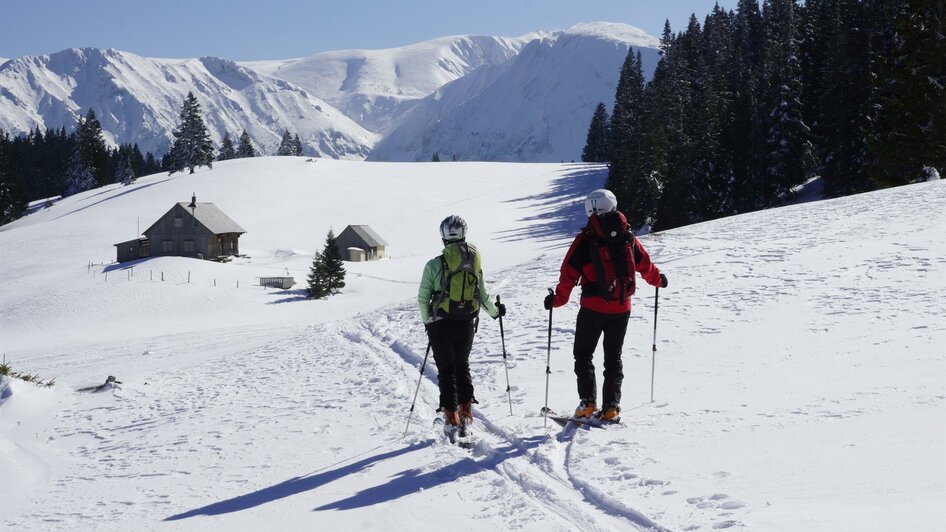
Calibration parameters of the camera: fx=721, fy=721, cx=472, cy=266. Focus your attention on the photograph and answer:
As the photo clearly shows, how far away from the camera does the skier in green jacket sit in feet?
25.1

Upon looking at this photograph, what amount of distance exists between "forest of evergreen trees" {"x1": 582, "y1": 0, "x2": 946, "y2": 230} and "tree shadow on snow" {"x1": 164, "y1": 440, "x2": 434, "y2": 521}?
30.9 m

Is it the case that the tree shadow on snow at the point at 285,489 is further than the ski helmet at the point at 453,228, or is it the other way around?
the ski helmet at the point at 453,228

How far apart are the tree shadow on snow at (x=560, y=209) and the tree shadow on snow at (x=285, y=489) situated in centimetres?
5237

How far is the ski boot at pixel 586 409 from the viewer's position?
7.83 m

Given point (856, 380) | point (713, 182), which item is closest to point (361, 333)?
point (856, 380)

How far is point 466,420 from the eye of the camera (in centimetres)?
789

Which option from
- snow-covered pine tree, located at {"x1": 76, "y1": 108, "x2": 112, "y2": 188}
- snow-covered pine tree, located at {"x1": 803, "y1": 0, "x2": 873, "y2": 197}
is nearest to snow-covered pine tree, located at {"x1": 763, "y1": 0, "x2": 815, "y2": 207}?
snow-covered pine tree, located at {"x1": 803, "y1": 0, "x2": 873, "y2": 197}

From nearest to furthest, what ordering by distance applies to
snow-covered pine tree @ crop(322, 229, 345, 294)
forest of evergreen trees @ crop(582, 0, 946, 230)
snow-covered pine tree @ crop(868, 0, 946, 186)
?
1. snow-covered pine tree @ crop(868, 0, 946, 186)
2. forest of evergreen trees @ crop(582, 0, 946, 230)
3. snow-covered pine tree @ crop(322, 229, 345, 294)

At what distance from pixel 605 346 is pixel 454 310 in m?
1.67

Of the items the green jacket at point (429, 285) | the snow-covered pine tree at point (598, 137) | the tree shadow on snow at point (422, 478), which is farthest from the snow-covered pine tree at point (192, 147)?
the tree shadow on snow at point (422, 478)

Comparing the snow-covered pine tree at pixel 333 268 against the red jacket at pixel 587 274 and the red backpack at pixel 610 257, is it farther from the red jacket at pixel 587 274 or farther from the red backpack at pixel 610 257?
the red backpack at pixel 610 257

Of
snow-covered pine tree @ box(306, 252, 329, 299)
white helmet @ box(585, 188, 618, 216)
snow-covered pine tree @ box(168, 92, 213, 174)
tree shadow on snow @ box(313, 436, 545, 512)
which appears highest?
snow-covered pine tree @ box(168, 92, 213, 174)

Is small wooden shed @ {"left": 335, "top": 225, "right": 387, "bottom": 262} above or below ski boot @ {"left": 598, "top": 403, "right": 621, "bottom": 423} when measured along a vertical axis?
below

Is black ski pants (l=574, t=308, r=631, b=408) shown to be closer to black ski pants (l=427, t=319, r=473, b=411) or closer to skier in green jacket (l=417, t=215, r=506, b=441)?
skier in green jacket (l=417, t=215, r=506, b=441)
